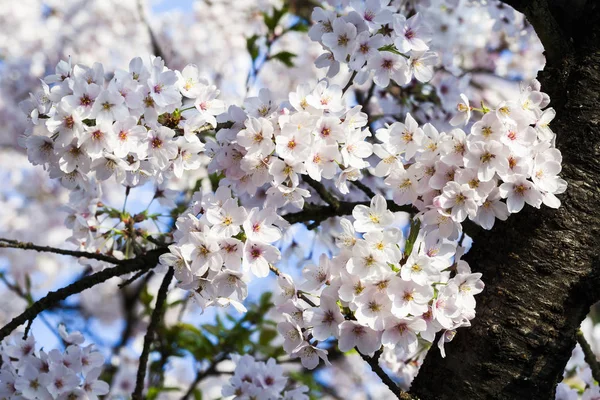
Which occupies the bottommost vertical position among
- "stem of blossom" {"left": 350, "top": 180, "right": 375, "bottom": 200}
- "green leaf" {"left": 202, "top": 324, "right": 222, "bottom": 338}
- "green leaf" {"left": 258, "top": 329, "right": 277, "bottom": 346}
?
"stem of blossom" {"left": 350, "top": 180, "right": 375, "bottom": 200}

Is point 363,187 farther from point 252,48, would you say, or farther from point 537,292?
point 252,48

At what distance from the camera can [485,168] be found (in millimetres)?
1327

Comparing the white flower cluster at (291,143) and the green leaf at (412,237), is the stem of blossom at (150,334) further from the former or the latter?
the green leaf at (412,237)

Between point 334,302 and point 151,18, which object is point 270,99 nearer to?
point 334,302

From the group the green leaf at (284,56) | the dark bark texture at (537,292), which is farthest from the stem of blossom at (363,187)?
the green leaf at (284,56)

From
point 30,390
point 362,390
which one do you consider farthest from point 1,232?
point 30,390

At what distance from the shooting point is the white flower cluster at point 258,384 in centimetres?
192

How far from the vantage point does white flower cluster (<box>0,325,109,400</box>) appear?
1.70 metres

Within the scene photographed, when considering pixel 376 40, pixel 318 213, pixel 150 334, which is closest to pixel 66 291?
pixel 150 334

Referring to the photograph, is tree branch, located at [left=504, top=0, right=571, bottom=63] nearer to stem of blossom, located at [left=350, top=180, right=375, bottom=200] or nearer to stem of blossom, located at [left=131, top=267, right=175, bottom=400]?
stem of blossom, located at [left=350, top=180, right=375, bottom=200]

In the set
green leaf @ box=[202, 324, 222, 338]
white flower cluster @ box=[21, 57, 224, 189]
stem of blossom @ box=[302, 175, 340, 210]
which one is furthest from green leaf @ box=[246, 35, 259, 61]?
white flower cluster @ box=[21, 57, 224, 189]

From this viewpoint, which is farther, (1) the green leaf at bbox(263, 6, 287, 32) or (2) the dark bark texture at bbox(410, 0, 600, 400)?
(1) the green leaf at bbox(263, 6, 287, 32)

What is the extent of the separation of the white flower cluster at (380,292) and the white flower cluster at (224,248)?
9 cm

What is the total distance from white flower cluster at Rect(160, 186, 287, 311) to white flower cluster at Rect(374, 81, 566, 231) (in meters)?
0.30
